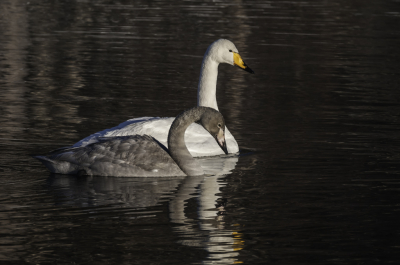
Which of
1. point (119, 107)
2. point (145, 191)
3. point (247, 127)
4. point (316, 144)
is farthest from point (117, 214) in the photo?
point (119, 107)

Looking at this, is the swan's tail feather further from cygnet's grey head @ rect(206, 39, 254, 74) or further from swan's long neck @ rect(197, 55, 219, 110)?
cygnet's grey head @ rect(206, 39, 254, 74)

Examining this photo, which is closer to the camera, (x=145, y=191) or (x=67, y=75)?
(x=145, y=191)

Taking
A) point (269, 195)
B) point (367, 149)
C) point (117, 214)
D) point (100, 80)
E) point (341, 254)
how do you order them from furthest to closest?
point (100, 80) < point (367, 149) < point (269, 195) < point (117, 214) < point (341, 254)

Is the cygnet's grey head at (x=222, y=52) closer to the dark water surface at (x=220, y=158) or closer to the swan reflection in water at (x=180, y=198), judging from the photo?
the dark water surface at (x=220, y=158)

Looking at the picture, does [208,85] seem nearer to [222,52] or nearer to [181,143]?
[222,52]

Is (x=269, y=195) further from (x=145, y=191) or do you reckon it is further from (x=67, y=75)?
(x=67, y=75)

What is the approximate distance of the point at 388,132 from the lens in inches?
570

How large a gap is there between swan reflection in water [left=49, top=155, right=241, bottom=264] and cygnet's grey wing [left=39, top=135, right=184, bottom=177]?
0.12 meters

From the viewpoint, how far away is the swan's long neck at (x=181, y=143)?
37.1 ft

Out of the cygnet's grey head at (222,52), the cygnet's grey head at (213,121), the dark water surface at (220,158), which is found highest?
the cygnet's grey head at (222,52)

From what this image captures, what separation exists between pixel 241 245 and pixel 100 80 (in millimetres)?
12648

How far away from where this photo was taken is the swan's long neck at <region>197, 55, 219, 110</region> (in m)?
13.9

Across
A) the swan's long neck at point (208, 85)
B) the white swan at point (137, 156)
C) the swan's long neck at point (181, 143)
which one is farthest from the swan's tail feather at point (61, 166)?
the swan's long neck at point (208, 85)

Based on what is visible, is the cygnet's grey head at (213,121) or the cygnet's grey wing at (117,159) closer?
the cygnet's grey wing at (117,159)
